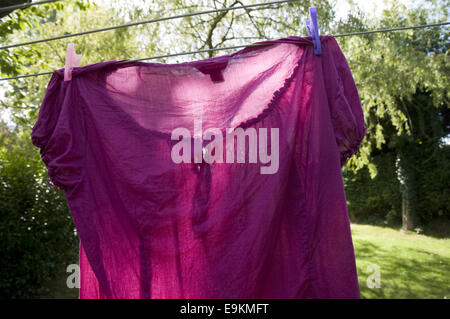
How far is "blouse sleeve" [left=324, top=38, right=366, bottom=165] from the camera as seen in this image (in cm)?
134

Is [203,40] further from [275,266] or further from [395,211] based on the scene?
[395,211]

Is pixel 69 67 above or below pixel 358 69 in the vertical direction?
below

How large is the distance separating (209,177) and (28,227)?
2933mm

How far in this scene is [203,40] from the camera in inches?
178

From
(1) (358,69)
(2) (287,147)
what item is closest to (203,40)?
(1) (358,69)

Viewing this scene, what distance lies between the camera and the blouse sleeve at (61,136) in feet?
4.79

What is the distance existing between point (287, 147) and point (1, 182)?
3212 mm

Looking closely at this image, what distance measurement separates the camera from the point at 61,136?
4.81 ft

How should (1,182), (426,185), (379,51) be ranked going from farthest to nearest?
(426,185) → (379,51) → (1,182)

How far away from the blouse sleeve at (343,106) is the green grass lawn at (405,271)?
330 cm

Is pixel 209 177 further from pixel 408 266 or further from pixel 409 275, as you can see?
pixel 408 266

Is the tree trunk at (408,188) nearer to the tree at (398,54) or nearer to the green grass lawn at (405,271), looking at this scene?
the green grass lawn at (405,271)

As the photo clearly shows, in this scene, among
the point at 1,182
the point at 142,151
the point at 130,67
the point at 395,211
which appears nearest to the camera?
the point at 142,151

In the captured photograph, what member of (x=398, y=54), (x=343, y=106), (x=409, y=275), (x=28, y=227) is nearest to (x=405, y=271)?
(x=409, y=275)
